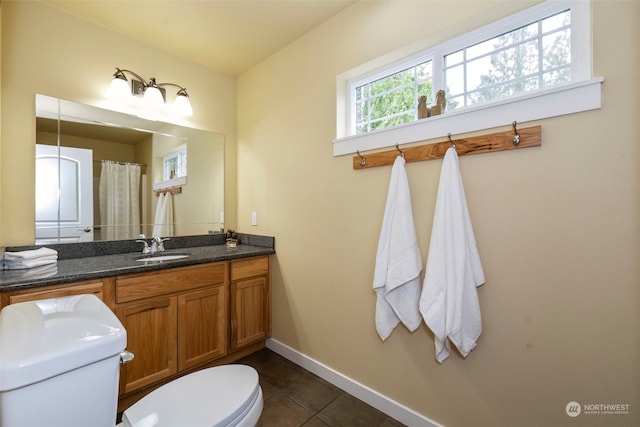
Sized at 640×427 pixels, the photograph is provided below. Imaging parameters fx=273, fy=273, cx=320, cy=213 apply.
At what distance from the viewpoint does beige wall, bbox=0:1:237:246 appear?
1.64 metres

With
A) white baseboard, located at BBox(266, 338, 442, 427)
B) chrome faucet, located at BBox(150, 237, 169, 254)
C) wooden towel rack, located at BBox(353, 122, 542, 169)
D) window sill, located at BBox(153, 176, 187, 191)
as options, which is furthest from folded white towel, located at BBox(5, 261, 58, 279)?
wooden towel rack, located at BBox(353, 122, 542, 169)

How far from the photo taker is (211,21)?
6.29 ft

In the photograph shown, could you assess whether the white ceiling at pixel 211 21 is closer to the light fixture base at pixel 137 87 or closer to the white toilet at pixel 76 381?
the light fixture base at pixel 137 87

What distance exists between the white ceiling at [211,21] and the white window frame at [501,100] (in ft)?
1.88

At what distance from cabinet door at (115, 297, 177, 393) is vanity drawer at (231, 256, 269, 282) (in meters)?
0.45

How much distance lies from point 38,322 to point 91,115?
1726 mm

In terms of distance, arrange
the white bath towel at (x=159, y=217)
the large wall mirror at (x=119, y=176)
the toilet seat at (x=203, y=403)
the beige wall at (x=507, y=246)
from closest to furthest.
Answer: the toilet seat at (x=203, y=403) < the beige wall at (x=507, y=246) < the large wall mirror at (x=119, y=176) < the white bath towel at (x=159, y=217)

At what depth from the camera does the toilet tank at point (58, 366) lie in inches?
24.5

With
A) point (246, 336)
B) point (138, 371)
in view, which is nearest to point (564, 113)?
point (246, 336)

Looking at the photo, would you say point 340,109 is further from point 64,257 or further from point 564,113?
point 64,257

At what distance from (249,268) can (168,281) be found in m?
0.60

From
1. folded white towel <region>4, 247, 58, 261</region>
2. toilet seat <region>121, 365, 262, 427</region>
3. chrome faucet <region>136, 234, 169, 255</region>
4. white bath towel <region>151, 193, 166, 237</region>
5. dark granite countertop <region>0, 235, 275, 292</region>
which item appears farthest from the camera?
white bath towel <region>151, 193, 166, 237</region>

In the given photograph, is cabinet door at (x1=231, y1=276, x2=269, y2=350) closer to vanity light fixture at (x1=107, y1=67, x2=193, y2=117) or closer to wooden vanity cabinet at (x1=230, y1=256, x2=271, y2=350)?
wooden vanity cabinet at (x1=230, y1=256, x2=271, y2=350)

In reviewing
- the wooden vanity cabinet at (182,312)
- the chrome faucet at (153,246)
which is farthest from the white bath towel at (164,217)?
the wooden vanity cabinet at (182,312)
